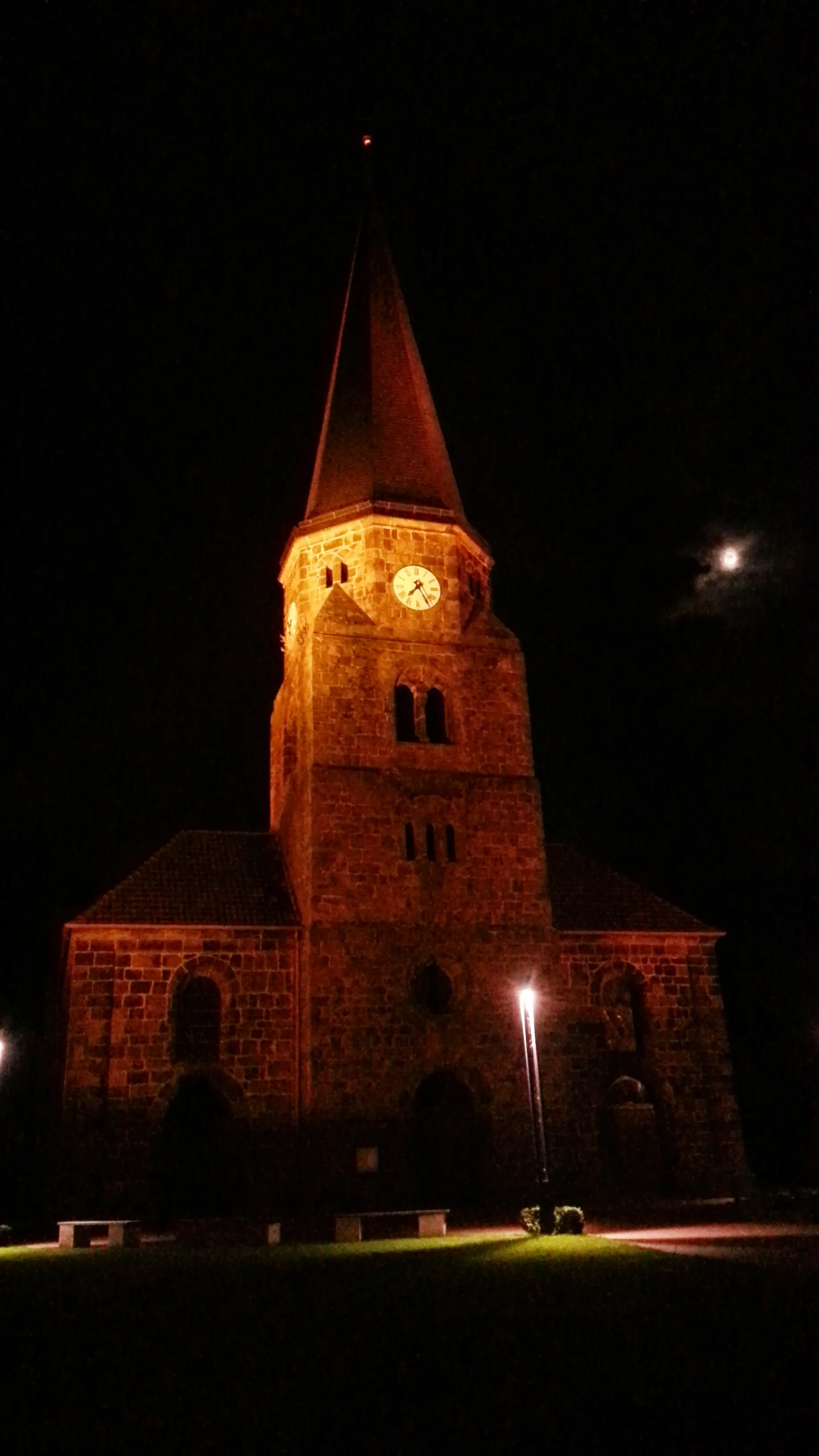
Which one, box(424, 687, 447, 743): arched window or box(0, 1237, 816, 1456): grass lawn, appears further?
box(424, 687, 447, 743): arched window

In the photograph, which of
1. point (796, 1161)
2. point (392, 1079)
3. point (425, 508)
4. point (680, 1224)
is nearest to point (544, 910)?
point (392, 1079)

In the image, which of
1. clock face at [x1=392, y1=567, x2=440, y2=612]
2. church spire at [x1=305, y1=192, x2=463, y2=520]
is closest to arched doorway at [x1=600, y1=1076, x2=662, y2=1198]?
clock face at [x1=392, y1=567, x2=440, y2=612]

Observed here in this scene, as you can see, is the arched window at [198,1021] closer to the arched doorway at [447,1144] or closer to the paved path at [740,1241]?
the arched doorway at [447,1144]

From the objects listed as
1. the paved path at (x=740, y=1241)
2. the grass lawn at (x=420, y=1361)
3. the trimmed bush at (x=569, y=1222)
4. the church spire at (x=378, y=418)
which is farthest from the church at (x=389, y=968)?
the grass lawn at (x=420, y=1361)

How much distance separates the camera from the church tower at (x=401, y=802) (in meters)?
21.7

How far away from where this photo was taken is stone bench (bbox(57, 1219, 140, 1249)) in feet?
55.7

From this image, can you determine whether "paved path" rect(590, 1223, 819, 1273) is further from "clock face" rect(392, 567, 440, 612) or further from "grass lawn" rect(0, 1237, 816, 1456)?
"clock face" rect(392, 567, 440, 612)

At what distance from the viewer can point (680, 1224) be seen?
18141 millimetres

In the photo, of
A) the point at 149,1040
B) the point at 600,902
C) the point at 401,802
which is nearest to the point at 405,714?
the point at 401,802

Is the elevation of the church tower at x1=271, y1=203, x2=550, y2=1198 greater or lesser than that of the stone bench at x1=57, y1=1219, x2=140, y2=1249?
greater

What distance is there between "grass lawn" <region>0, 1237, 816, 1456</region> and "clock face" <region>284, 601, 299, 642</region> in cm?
1829

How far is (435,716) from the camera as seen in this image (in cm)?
2562

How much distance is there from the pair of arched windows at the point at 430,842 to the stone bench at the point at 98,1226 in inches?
377

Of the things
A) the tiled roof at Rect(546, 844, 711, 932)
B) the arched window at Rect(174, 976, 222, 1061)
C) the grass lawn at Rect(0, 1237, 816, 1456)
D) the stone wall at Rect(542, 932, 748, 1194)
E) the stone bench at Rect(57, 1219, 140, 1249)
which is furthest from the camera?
the tiled roof at Rect(546, 844, 711, 932)
